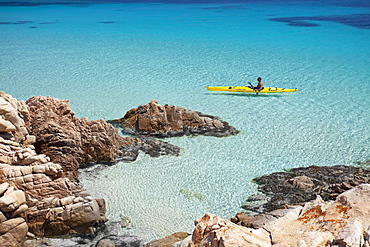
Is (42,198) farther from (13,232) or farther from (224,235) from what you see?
(224,235)

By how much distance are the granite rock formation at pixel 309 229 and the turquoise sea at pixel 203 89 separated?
3.59 metres

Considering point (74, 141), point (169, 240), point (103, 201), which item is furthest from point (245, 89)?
point (169, 240)

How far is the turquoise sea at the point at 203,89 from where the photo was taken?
37.9 ft

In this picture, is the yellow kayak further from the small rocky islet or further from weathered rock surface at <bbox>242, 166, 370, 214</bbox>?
weathered rock surface at <bbox>242, 166, 370, 214</bbox>

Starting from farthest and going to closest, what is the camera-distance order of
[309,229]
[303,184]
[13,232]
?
[303,184], [13,232], [309,229]

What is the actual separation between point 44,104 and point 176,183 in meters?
4.81

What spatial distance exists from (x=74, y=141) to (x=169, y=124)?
13.6 feet

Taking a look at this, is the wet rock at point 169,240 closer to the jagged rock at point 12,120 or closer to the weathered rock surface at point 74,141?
the weathered rock surface at point 74,141

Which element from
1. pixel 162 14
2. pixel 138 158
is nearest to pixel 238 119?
pixel 138 158

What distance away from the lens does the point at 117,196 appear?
1114 centimetres

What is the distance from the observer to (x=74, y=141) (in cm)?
1222

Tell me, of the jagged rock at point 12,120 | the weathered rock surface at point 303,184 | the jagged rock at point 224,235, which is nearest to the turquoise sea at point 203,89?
the weathered rock surface at point 303,184

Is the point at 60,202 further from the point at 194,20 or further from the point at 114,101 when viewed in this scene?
the point at 194,20

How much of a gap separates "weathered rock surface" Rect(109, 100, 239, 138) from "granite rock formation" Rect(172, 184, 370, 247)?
8.51 metres
